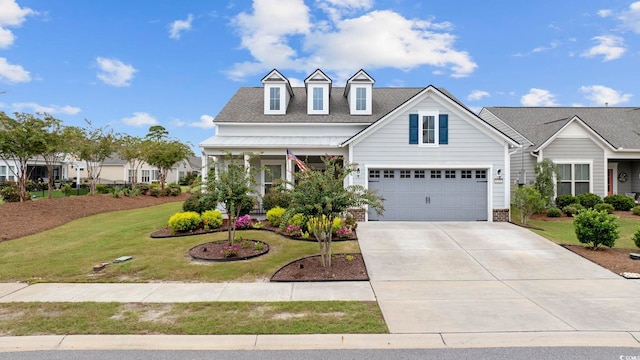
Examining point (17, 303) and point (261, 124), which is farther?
point (261, 124)

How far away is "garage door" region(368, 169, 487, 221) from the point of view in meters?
14.1

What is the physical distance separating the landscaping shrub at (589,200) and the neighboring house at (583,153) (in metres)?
0.89

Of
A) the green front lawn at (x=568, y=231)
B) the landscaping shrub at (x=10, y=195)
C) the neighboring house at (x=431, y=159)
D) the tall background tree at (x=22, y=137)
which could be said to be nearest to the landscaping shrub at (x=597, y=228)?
the green front lawn at (x=568, y=231)

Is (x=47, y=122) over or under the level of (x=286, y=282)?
over

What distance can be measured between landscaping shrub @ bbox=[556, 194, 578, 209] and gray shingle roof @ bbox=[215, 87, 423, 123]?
31.2 ft

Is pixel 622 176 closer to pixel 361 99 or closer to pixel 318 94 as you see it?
pixel 361 99

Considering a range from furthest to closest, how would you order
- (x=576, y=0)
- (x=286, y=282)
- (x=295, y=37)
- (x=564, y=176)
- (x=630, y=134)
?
1. (x=295, y=37)
2. (x=630, y=134)
3. (x=564, y=176)
4. (x=576, y=0)
5. (x=286, y=282)

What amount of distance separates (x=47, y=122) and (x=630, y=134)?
33579 mm

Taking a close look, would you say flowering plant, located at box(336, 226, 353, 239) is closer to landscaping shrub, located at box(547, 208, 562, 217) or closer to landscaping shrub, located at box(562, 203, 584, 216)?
landscaping shrub, located at box(547, 208, 562, 217)

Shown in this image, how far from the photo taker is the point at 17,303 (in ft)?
A: 19.1

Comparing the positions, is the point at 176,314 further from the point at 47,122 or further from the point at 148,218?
the point at 47,122

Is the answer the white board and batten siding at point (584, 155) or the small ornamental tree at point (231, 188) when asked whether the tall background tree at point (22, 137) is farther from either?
the white board and batten siding at point (584, 155)

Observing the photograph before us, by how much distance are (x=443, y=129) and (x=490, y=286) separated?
8.89m

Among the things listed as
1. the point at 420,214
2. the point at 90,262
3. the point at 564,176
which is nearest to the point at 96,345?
the point at 90,262
